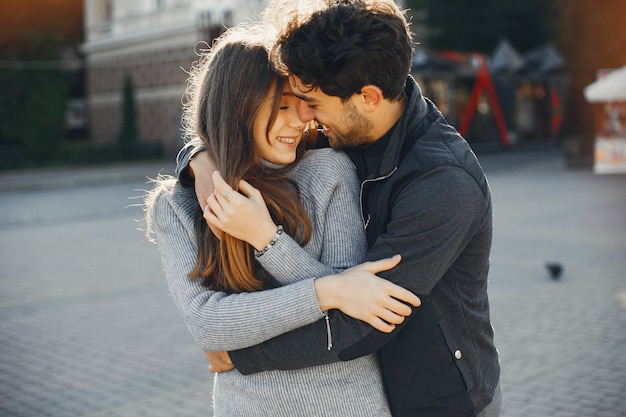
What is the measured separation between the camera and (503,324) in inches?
249

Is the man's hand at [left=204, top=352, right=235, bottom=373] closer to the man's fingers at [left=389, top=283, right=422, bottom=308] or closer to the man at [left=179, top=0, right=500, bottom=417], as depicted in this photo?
the man at [left=179, top=0, right=500, bottom=417]

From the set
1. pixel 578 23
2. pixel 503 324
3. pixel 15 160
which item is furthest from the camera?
pixel 15 160

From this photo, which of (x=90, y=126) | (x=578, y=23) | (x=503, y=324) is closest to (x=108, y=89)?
(x=90, y=126)

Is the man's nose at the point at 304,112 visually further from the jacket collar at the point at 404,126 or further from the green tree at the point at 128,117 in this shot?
the green tree at the point at 128,117

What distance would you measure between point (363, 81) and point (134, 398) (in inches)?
144

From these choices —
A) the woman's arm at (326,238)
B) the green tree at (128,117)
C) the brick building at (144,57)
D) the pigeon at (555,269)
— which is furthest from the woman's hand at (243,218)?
the green tree at (128,117)

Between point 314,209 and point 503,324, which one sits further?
point 503,324

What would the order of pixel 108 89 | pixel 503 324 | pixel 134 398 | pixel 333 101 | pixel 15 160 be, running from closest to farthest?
1. pixel 333 101
2. pixel 134 398
3. pixel 503 324
4. pixel 15 160
5. pixel 108 89

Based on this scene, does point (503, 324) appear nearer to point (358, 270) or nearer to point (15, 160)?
point (358, 270)

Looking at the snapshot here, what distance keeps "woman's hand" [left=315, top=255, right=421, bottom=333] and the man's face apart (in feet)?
1.25

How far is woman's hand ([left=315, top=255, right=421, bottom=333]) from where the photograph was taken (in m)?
1.77

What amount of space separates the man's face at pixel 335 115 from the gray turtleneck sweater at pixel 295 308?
0.06m

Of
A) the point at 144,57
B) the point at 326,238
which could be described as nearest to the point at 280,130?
the point at 326,238

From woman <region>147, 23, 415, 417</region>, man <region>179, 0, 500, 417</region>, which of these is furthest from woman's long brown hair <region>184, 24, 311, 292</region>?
man <region>179, 0, 500, 417</region>
